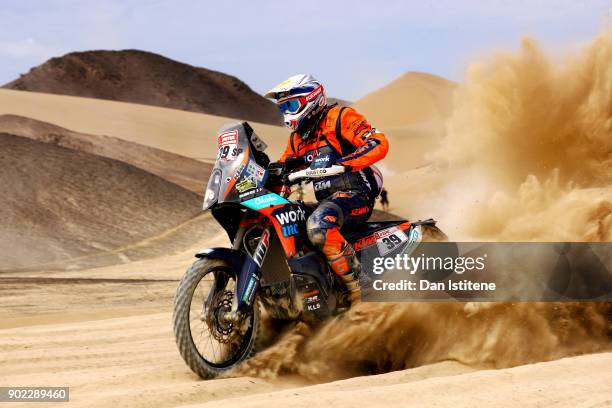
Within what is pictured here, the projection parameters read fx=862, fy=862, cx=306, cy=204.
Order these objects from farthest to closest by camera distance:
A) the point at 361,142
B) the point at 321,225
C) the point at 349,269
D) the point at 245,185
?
the point at 361,142
the point at 349,269
the point at 321,225
the point at 245,185

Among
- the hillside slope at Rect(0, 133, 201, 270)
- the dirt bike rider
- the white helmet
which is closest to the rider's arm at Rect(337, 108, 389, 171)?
the dirt bike rider

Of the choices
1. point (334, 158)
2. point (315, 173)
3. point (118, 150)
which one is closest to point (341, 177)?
point (334, 158)

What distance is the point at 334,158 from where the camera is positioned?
610 centimetres

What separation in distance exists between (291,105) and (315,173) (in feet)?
1.99

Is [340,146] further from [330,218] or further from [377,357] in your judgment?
[377,357]

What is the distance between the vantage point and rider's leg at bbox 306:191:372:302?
18.8 ft

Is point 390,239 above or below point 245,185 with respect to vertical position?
below

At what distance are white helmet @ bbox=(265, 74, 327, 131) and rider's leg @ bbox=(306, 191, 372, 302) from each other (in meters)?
0.62

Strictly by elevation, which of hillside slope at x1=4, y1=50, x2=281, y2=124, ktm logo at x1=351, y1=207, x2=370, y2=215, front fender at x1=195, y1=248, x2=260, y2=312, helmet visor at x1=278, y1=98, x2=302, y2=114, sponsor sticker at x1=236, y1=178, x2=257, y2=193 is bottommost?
front fender at x1=195, y1=248, x2=260, y2=312

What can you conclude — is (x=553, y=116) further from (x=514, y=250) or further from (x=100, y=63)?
(x=100, y=63)

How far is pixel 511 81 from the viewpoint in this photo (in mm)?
11016

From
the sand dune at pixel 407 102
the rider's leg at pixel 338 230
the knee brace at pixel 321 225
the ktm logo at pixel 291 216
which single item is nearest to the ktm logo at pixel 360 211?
the rider's leg at pixel 338 230

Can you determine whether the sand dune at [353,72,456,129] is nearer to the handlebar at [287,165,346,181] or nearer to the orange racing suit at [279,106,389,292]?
the orange racing suit at [279,106,389,292]

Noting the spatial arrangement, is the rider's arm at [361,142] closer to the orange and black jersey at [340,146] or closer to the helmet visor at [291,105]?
the orange and black jersey at [340,146]
